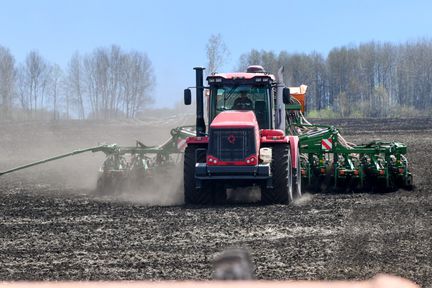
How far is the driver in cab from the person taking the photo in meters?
13.3

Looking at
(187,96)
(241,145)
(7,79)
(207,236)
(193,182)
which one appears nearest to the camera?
(207,236)

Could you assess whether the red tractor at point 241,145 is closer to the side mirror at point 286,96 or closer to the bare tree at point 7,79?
the side mirror at point 286,96

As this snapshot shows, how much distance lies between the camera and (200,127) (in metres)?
13.6

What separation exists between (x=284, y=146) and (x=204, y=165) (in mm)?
1478

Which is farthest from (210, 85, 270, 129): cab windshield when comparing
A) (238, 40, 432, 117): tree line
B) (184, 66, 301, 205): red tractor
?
(238, 40, 432, 117): tree line

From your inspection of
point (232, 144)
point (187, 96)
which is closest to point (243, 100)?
point (187, 96)

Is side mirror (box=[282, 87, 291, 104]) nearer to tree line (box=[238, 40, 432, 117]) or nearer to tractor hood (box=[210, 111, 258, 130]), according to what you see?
tractor hood (box=[210, 111, 258, 130])

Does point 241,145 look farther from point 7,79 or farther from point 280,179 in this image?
point 7,79

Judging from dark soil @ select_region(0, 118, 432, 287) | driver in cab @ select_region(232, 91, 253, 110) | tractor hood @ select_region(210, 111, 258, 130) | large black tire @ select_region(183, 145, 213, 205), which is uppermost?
driver in cab @ select_region(232, 91, 253, 110)

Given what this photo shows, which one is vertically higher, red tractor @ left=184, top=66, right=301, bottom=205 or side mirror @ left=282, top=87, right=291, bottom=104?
side mirror @ left=282, top=87, right=291, bottom=104

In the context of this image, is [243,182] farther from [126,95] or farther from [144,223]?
[126,95]

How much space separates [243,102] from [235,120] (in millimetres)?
935

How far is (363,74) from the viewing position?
10044 cm

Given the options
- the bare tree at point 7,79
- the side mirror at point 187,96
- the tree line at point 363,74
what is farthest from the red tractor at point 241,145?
the tree line at point 363,74
